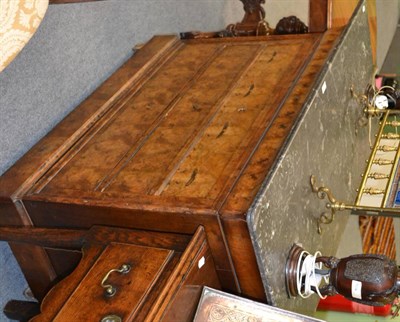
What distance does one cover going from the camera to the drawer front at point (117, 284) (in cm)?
109

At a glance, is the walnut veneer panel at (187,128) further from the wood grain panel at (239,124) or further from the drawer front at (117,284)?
the drawer front at (117,284)

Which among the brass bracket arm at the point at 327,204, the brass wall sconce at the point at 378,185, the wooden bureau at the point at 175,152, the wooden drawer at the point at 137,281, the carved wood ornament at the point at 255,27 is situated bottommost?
the brass wall sconce at the point at 378,185

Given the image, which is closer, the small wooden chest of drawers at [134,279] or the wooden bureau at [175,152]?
the small wooden chest of drawers at [134,279]

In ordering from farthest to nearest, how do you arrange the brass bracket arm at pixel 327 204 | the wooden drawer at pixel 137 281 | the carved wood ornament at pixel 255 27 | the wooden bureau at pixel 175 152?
the carved wood ornament at pixel 255 27
the brass bracket arm at pixel 327 204
the wooden bureau at pixel 175 152
the wooden drawer at pixel 137 281

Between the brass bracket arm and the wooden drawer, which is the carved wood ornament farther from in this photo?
the wooden drawer

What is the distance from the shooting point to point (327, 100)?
1.59 metres

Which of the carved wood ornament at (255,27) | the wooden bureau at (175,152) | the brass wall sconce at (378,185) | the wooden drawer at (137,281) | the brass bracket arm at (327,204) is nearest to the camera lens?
the wooden drawer at (137,281)

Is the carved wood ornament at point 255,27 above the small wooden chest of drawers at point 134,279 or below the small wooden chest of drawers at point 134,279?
above

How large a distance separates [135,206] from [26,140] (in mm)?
497

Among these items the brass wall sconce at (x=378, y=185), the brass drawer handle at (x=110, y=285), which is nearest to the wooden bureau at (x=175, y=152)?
the brass drawer handle at (x=110, y=285)

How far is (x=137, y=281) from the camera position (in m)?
1.14

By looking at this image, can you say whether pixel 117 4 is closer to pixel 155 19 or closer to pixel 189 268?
pixel 155 19

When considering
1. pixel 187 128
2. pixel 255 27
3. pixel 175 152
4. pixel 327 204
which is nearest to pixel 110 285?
pixel 175 152

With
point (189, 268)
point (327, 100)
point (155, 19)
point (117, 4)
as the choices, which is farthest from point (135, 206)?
point (155, 19)
